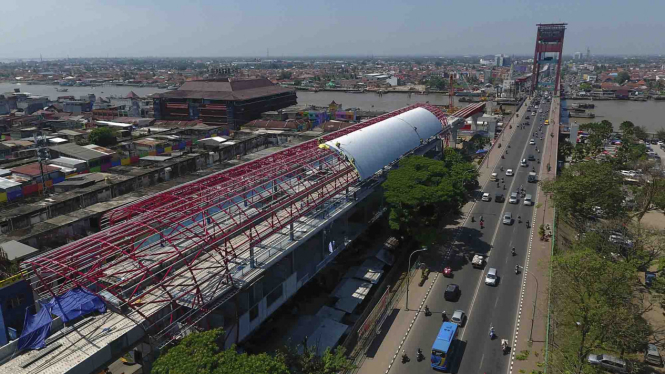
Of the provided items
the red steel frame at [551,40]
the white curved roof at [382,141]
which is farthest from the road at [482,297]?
the red steel frame at [551,40]

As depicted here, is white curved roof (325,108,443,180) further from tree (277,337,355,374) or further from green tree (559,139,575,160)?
green tree (559,139,575,160)

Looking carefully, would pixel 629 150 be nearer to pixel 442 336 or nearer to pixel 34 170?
pixel 442 336

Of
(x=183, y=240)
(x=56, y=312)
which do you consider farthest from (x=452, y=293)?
(x=56, y=312)

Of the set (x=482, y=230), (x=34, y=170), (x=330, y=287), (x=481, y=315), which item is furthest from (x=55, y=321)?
(x=34, y=170)

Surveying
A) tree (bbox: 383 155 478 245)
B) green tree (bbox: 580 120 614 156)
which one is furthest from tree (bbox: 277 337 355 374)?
green tree (bbox: 580 120 614 156)

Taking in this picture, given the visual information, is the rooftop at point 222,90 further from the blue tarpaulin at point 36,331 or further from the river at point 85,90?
the river at point 85,90

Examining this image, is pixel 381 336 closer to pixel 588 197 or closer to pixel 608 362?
pixel 608 362

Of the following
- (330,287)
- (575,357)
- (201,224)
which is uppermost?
(201,224)
